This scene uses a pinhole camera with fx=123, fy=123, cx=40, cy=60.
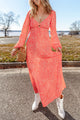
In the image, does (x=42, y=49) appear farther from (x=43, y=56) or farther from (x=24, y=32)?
(x=24, y=32)

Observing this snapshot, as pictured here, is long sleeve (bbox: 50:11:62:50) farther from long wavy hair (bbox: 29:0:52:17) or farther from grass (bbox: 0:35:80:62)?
grass (bbox: 0:35:80:62)

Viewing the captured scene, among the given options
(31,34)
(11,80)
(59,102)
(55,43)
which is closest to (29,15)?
(31,34)

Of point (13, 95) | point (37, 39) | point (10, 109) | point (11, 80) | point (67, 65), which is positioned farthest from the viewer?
point (67, 65)

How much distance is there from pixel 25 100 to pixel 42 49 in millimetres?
1194

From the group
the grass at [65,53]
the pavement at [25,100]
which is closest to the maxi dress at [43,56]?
the pavement at [25,100]

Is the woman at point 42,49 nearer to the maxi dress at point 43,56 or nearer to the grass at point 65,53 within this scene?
the maxi dress at point 43,56

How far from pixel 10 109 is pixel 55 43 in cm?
142

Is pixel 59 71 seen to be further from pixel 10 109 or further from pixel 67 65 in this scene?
pixel 67 65

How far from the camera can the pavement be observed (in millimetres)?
2066

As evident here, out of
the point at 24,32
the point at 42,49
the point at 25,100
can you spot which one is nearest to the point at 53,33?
the point at 42,49

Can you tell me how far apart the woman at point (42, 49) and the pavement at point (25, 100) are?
0.90 ft

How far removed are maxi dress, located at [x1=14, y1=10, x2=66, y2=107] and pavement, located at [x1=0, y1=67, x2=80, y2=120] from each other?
0.36 m

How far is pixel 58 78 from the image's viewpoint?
200 centimetres

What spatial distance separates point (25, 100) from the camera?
249cm
